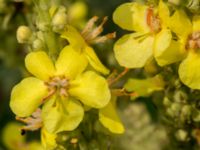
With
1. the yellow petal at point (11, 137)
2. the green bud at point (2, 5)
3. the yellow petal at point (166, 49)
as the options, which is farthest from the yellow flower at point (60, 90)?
the yellow petal at point (11, 137)

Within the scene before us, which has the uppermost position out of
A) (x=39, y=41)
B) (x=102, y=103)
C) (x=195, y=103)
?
(x=39, y=41)

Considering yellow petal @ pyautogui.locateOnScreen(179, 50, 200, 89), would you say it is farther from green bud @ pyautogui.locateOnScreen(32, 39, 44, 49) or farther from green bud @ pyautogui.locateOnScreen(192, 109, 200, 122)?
green bud @ pyautogui.locateOnScreen(32, 39, 44, 49)

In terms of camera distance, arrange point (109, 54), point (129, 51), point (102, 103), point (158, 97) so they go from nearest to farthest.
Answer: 1. point (102, 103)
2. point (129, 51)
3. point (158, 97)
4. point (109, 54)

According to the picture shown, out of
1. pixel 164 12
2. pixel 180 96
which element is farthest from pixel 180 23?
pixel 180 96

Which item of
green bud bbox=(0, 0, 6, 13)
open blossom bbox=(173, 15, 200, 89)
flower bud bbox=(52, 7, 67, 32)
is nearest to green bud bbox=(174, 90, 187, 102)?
open blossom bbox=(173, 15, 200, 89)

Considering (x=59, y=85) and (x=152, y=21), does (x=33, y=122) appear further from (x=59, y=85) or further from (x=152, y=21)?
(x=152, y=21)

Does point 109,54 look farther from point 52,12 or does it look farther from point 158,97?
point 52,12

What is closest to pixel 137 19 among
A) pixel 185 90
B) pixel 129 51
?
pixel 129 51
